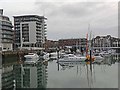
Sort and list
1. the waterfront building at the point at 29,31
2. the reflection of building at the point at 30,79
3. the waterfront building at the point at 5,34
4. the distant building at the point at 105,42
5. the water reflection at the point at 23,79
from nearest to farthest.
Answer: the water reflection at the point at 23,79, the reflection of building at the point at 30,79, the waterfront building at the point at 5,34, the waterfront building at the point at 29,31, the distant building at the point at 105,42

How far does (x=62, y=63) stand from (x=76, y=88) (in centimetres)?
1586

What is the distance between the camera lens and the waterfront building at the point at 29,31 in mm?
60281

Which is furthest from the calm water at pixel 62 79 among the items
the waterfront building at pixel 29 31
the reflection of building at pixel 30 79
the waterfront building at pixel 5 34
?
the waterfront building at pixel 29 31

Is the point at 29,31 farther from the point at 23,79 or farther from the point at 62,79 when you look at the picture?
the point at 62,79

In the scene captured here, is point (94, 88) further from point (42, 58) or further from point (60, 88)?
point (42, 58)

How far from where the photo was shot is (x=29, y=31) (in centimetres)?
6059

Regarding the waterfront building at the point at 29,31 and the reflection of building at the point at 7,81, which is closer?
the reflection of building at the point at 7,81

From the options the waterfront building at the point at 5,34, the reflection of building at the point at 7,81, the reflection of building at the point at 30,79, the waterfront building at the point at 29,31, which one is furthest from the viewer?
the waterfront building at the point at 29,31

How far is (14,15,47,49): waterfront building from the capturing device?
60281mm

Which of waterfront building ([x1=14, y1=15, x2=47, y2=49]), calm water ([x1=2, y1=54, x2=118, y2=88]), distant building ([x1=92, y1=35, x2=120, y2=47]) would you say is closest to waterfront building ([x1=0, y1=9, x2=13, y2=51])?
waterfront building ([x1=14, y1=15, x2=47, y2=49])

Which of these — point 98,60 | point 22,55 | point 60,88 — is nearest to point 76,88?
point 60,88

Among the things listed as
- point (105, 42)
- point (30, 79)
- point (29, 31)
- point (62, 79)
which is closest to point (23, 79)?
point (30, 79)

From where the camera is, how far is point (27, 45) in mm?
60656

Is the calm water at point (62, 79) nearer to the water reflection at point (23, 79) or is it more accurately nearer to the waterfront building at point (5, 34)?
the water reflection at point (23, 79)
